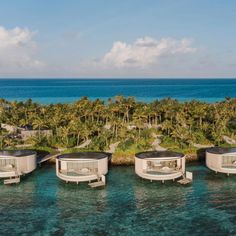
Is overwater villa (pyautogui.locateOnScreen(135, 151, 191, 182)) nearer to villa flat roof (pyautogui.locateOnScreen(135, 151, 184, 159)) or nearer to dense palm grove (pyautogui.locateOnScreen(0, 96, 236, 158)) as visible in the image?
villa flat roof (pyautogui.locateOnScreen(135, 151, 184, 159))

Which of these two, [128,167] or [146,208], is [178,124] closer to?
[128,167]

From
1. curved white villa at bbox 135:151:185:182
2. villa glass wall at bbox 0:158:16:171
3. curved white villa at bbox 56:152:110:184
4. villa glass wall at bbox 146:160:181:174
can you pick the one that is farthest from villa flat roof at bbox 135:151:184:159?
villa glass wall at bbox 0:158:16:171

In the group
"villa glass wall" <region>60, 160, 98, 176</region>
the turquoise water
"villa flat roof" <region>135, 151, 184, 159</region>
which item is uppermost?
"villa flat roof" <region>135, 151, 184, 159</region>

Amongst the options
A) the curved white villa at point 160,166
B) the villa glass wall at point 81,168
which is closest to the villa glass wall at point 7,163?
the villa glass wall at point 81,168

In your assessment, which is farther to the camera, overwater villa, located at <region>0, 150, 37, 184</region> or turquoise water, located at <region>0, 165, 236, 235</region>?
overwater villa, located at <region>0, 150, 37, 184</region>

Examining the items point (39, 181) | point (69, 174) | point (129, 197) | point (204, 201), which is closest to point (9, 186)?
point (39, 181)

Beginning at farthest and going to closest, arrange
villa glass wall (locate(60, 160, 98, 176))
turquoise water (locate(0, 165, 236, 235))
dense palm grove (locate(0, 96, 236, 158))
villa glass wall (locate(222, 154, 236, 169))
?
dense palm grove (locate(0, 96, 236, 158)) → villa glass wall (locate(222, 154, 236, 169)) → villa glass wall (locate(60, 160, 98, 176)) → turquoise water (locate(0, 165, 236, 235))

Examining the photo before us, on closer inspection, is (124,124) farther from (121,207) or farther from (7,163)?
(121,207)
